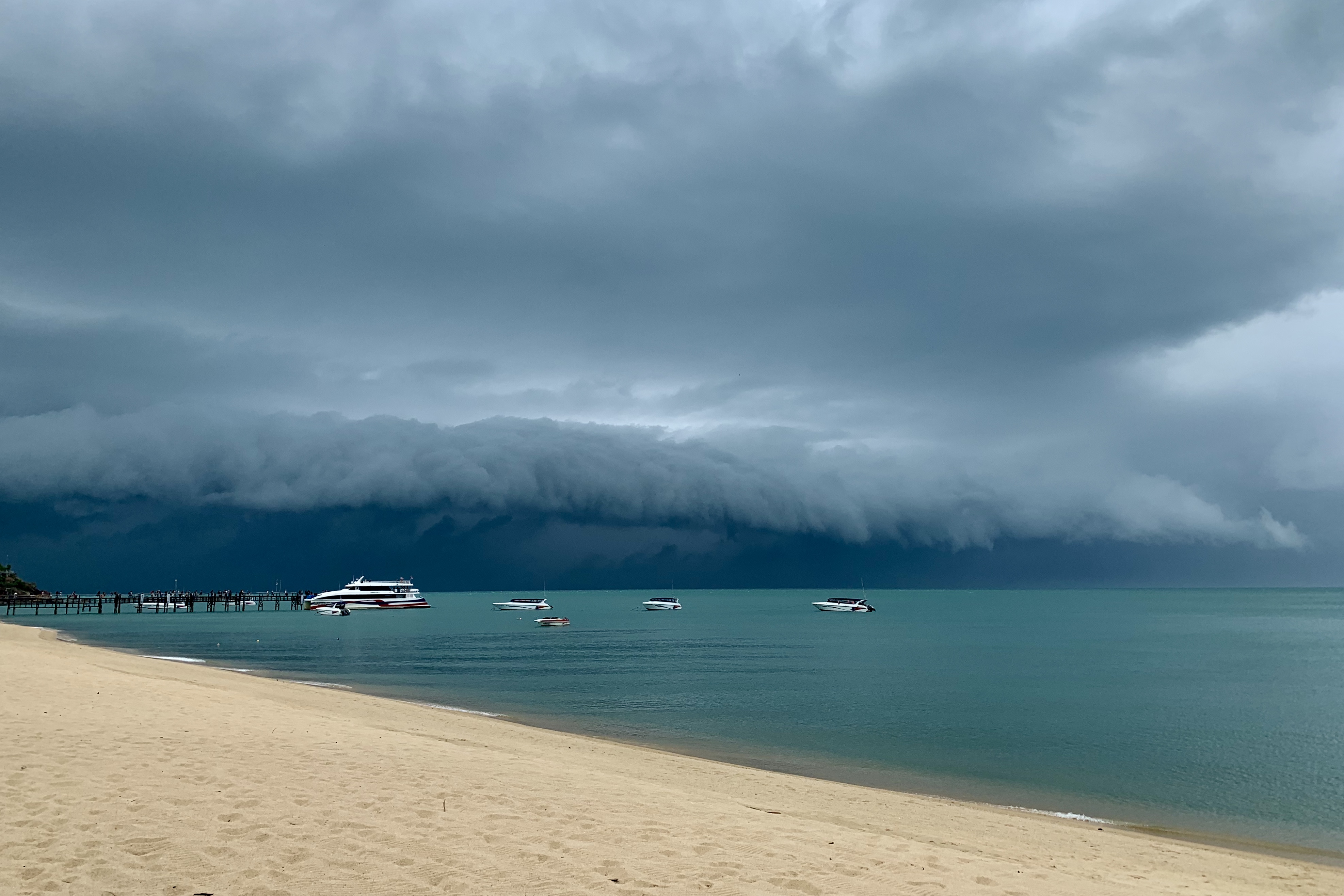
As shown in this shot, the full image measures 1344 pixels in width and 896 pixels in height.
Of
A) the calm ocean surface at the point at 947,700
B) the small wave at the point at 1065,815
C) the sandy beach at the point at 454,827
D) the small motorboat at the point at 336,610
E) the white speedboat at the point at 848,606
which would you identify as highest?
the sandy beach at the point at 454,827

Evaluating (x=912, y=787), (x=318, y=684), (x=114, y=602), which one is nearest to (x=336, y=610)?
(x=114, y=602)

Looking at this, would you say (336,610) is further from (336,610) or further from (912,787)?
(912,787)

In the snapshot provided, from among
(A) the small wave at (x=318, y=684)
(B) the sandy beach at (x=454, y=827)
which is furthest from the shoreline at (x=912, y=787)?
(B) the sandy beach at (x=454, y=827)

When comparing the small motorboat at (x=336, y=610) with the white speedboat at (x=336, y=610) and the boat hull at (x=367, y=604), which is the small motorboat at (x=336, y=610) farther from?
the boat hull at (x=367, y=604)

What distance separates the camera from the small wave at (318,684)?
4241cm

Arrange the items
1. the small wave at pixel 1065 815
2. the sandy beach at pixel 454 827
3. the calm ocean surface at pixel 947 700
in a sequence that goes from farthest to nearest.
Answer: the calm ocean surface at pixel 947 700
the small wave at pixel 1065 815
the sandy beach at pixel 454 827

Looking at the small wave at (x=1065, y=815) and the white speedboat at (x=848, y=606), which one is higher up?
the small wave at (x=1065, y=815)

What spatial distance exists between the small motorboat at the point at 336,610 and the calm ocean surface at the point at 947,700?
64715mm

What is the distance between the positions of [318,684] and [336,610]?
14046 cm

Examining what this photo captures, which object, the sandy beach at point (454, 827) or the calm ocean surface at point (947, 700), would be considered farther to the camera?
the calm ocean surface at point (947, 700)

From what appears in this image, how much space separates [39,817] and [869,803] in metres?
15.6

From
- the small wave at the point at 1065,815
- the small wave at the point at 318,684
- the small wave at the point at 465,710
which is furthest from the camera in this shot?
the small wave at the point at 318,684

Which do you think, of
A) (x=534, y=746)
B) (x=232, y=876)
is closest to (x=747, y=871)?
(x=232, y=876)

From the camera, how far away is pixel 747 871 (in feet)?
33.9
